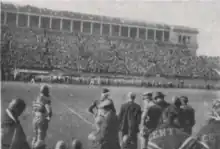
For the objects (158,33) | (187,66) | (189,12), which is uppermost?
(189,12)

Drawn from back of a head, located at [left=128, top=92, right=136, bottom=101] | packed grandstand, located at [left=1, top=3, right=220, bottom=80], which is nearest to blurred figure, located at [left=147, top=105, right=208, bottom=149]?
back of a head, located at [left=128, top=92, right=136, bottom=101]

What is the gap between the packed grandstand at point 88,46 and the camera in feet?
14.9

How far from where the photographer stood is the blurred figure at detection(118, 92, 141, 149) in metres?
4.67

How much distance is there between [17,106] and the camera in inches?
165

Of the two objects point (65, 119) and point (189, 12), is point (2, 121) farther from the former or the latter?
point (189, 12)

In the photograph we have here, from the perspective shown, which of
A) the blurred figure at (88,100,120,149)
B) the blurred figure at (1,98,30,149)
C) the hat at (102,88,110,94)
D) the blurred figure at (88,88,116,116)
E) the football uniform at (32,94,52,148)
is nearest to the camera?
the blurred figure at (1,98,30,149)

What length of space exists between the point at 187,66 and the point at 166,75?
0.36m

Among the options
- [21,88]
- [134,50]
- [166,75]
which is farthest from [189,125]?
[21,88]

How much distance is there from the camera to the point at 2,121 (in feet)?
13.9

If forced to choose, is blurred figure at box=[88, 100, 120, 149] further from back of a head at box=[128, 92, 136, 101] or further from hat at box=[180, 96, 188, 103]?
hat at box=[180, 96, 188, 103]

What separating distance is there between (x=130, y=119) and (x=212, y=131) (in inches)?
48.9

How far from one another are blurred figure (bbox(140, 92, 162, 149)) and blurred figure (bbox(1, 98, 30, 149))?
1.57 metres

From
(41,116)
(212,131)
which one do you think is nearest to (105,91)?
(41,116)

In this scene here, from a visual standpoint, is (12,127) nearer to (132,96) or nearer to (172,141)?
(132,96)
